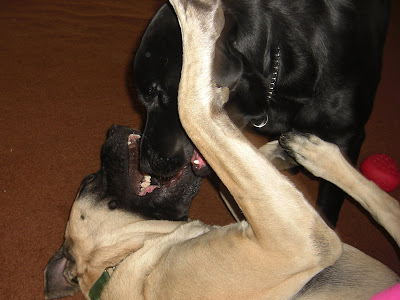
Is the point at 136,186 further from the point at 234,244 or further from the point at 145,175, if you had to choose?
the point at 234,244

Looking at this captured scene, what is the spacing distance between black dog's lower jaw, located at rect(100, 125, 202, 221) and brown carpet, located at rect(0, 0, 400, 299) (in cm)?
51

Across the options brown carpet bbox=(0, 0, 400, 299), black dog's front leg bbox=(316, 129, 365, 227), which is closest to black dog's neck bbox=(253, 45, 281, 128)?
black dog's front leg bbox=(316, 129, 365, 227)

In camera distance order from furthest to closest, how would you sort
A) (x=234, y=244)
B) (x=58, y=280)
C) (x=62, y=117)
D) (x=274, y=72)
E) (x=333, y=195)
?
(x=62, y=117) → (x=333, y=195) → (x=58, y=280) → (x=274, y=72) → (x=234, y=244)

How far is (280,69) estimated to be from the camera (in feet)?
4.41

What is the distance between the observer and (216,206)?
2.03 metres

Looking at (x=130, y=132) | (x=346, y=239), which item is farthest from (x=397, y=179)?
(x=130, y=132)

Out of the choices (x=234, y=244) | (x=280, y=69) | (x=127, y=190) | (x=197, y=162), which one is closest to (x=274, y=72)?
(x=280, y=69)

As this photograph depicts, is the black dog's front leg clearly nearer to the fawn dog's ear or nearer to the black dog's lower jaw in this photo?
the black dog's lower jaw

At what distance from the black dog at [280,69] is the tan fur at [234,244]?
0.44ft

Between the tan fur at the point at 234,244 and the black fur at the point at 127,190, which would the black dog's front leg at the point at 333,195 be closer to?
the tan fur at the point at 234,244

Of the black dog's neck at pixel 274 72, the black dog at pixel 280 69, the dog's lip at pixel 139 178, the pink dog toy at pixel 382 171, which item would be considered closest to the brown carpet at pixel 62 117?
the pink dog toy at pixel 382 171

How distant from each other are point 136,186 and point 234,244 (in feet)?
1.78

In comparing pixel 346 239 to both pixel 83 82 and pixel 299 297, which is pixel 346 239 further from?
pixel 83 82

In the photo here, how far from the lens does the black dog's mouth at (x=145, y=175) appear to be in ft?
4.86
